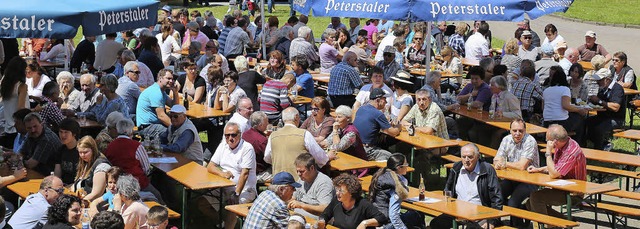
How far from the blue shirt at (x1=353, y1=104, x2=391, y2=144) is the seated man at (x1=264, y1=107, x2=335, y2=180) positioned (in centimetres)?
130

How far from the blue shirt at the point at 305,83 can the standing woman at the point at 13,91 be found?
181 inches

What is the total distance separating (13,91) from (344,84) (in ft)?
17.2

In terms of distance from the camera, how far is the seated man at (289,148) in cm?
1145

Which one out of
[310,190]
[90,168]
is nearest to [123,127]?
[90,168]

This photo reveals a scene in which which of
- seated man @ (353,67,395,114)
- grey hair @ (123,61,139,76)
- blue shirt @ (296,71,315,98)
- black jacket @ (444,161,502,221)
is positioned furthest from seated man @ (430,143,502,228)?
grey hair @ (123,61,139,76)

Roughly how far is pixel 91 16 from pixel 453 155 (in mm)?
5756

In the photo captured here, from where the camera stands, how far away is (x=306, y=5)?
1489cm

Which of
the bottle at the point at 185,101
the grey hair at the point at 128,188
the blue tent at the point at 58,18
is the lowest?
the grey hair at the point at 128,188

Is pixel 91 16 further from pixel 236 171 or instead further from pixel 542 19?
pixel 542 19

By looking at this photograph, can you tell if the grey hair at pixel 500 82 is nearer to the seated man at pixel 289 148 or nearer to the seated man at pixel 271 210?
the seated man at pixel 289 148

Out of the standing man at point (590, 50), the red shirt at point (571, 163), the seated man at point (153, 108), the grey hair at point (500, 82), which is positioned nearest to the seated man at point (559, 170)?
the red shirt at point (571, 163)

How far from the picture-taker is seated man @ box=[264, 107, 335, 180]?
1145 centimetres

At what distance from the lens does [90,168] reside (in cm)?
1077

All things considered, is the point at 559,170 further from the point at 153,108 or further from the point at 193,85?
the point at 193,85
